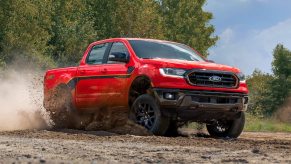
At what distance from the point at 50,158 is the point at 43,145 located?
5.84ft

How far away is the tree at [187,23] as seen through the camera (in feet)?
199

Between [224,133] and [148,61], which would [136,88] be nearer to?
[148,61]

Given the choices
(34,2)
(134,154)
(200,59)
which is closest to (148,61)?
(200,59)

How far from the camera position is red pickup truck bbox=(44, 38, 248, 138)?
11.2 m

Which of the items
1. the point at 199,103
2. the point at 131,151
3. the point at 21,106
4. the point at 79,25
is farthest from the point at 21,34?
the point at 131,151

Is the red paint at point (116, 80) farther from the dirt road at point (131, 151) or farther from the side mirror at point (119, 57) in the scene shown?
the dirt road at point (131, 151)

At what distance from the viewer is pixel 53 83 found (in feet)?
45.1

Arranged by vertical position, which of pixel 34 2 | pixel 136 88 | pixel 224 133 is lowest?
pixel 224 133

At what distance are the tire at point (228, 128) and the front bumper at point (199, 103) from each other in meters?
0.42

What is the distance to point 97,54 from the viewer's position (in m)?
13.0

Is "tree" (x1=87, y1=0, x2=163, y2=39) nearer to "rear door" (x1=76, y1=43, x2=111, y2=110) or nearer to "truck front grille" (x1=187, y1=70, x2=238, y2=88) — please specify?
"rear door" (x1=76, y1=43, x2=111, y2=110)

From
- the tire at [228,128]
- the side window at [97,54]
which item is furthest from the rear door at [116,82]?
the tire at [228,128]

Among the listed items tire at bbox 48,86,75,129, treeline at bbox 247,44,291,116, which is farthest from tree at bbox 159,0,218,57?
tire at bbox 48,86,75,129

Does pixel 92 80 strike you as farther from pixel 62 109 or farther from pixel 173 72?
pixel 173 72
